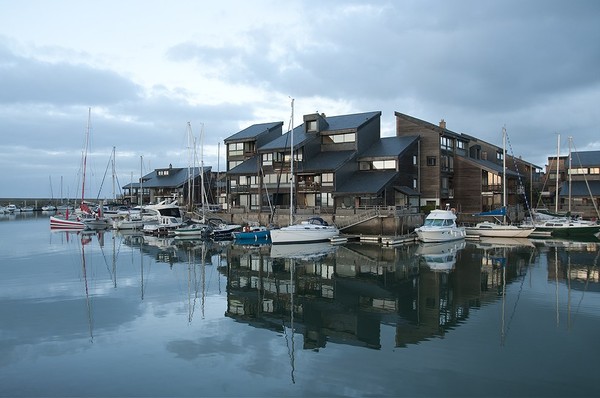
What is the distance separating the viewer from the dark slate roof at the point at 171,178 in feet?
314

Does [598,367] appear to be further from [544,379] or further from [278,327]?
[278,327]

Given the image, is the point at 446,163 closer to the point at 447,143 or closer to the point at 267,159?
the point at 447,143

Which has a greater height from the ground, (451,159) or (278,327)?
(451,159)

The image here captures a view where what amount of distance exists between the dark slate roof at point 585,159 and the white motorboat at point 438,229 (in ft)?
126


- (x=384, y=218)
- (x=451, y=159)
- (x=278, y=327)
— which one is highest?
(x=451, y=159)

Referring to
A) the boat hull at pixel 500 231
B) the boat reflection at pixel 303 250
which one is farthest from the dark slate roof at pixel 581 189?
the boat reflection at pixel 303 250

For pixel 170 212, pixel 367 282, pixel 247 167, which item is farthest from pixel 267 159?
pixel 367 282

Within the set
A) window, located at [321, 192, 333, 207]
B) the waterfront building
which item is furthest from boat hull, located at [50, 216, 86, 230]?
the waterfront building

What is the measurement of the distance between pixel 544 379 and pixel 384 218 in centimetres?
3613

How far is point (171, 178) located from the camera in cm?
10038

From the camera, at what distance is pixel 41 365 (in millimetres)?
13562

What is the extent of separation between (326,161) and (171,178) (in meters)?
54.7

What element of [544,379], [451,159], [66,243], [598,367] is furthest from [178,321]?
[451,159]

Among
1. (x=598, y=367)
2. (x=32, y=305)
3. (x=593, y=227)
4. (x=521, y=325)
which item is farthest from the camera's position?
(x=593, y=227)
